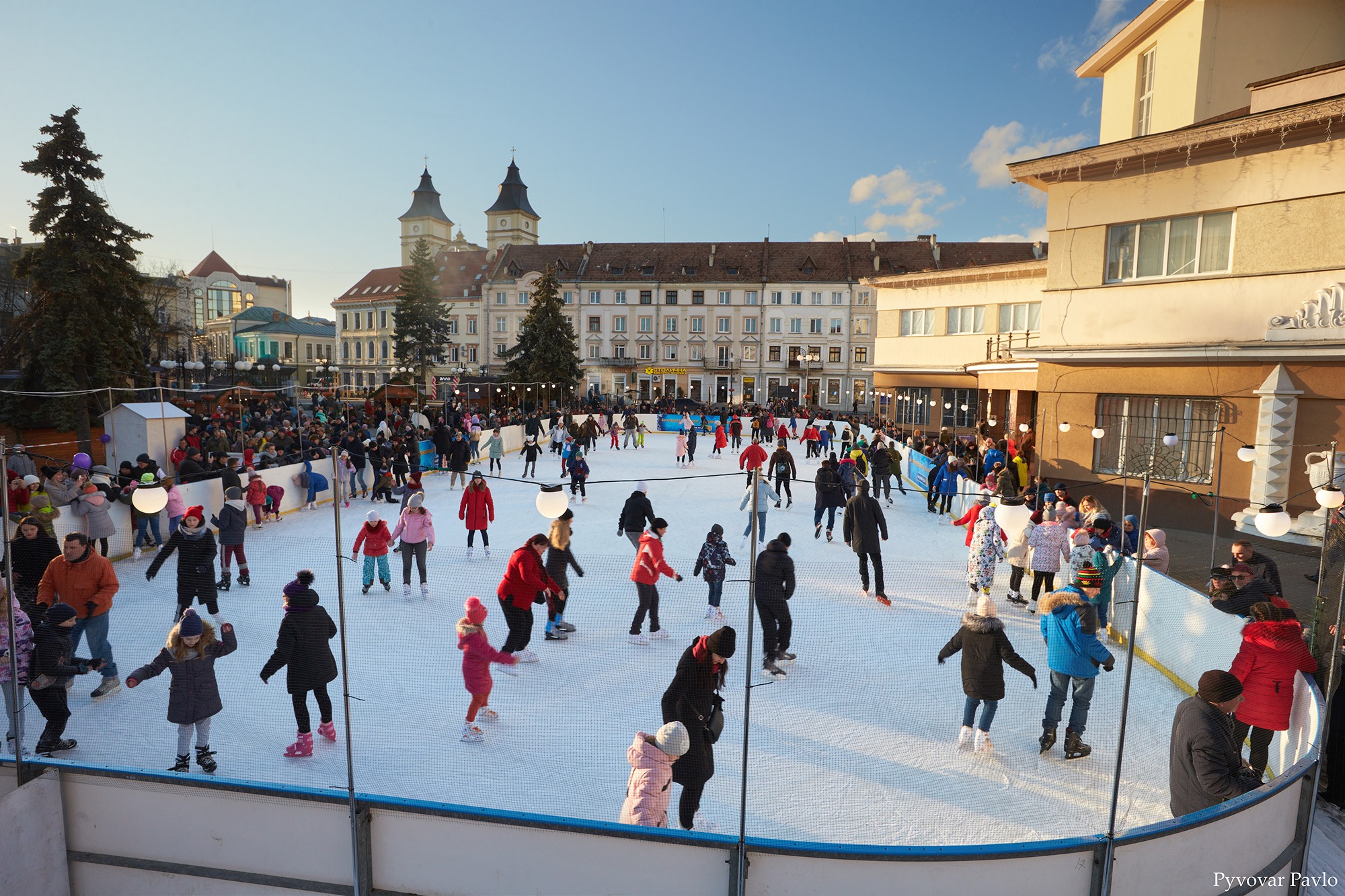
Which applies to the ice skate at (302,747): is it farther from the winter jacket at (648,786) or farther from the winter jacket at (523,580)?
the winter jacket at (648,786)

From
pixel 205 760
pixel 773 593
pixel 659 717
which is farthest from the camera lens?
pixel 773 593

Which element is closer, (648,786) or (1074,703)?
(648,786)

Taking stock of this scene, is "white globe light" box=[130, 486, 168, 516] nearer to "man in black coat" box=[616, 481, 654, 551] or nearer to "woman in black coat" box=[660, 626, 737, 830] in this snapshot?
"man in black coat" box=[616, 481, 654, 551]

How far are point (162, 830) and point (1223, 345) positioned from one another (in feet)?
50.0

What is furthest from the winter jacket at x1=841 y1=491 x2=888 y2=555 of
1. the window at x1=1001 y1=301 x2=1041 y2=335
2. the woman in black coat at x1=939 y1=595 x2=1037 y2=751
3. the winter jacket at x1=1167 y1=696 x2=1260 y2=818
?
the window at x1=1001 y1=301 x2=1041 y2=335

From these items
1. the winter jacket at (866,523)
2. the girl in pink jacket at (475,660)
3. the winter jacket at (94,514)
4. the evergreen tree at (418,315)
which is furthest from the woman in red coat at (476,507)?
the evergreen tree at (418,315)

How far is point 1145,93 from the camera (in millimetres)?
15406

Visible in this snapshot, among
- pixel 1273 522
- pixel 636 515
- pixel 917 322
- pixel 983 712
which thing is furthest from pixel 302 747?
pixel 917 322

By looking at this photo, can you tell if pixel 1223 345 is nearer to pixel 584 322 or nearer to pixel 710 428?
pixel 710 428

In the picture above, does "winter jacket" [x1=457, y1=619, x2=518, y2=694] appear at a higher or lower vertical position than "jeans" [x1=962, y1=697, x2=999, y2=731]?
higher

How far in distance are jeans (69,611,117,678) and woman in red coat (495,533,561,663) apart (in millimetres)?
3245

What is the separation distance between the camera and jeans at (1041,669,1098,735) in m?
5.36

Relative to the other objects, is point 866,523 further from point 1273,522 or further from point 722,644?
point 722,644

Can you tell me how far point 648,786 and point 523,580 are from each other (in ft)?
10.3
